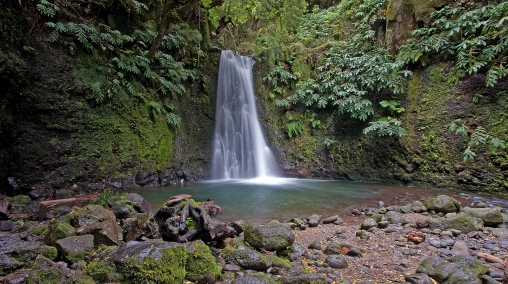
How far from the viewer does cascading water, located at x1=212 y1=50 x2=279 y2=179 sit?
10.6 meters

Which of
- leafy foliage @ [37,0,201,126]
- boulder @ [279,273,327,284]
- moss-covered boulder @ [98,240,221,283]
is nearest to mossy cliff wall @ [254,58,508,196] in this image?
leafy foliage @ [37,0,201,126]

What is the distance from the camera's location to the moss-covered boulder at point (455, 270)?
252 centimetres

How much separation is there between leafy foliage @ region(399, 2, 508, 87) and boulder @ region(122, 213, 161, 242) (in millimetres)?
8996

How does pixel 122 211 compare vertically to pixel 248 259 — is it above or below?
above

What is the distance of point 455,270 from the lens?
103 inches

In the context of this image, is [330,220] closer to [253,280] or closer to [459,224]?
[459,224]

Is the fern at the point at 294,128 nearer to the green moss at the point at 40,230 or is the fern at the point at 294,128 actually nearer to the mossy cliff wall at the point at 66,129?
the mossy cliff wall at the point at 66,129

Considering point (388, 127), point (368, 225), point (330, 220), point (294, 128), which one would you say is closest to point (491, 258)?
point (368, 225)

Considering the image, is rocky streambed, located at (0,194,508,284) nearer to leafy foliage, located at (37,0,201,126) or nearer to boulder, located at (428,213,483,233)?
boulder, located at (428,213,483,233)

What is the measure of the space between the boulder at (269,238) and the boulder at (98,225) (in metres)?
1.53

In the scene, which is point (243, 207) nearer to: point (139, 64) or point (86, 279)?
point (86, 279)

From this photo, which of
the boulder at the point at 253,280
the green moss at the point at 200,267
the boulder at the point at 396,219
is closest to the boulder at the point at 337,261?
the boulder at the point at 253,280

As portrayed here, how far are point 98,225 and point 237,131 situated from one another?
8.18 metres

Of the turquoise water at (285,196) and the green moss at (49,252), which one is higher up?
the green moss at (49,252)
